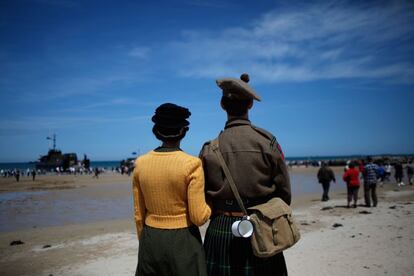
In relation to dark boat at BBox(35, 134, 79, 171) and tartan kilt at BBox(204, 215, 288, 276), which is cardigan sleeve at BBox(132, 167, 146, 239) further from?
dark boat at BBox(35, 134, 79, 171)

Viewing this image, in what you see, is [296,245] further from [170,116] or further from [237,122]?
[170,116]

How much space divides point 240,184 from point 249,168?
0.14 metres

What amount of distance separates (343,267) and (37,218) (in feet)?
43.7

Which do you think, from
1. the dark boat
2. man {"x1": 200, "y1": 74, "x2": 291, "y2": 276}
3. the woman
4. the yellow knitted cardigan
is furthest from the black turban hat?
the dark boat

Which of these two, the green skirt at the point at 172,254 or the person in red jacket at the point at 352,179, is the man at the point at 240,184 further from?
the person in red jacket at the point at 352,179

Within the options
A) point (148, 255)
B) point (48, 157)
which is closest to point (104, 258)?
point (148, 255)

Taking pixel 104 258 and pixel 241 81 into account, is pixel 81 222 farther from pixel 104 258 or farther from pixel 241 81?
pixel 241 81

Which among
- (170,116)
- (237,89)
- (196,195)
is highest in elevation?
(237,89)

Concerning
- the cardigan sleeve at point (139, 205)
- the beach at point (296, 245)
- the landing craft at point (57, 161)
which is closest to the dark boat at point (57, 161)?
the landing craft at point (57, 161)

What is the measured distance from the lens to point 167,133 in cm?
272

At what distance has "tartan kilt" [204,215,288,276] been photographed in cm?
261

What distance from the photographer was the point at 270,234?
2490mm

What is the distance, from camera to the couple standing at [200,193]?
257cm

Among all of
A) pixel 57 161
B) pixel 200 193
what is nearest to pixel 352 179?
pixel 200 193
